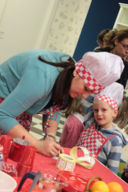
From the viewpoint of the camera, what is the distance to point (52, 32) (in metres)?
6.97

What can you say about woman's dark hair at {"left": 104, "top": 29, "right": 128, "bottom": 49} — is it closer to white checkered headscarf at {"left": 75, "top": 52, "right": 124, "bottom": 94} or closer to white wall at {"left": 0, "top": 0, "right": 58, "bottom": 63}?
white checkered headscarf at {"left": 75, "top": 52, "right": 124, "bottom": 94}

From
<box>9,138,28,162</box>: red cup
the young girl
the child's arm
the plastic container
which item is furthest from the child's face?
the plastic container

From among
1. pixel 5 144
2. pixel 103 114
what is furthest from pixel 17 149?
pixel 103 114

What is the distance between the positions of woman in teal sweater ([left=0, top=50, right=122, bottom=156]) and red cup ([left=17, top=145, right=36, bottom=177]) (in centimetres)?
27

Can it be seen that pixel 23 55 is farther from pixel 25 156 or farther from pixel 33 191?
pixel 33 191

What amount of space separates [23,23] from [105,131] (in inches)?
155

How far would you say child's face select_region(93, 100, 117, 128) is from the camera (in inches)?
97.1

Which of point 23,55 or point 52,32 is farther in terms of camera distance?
point 52,32

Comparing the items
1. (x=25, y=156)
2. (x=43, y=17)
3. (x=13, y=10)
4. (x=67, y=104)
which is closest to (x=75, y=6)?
(x=43, y=17)

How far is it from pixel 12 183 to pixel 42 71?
70 cm

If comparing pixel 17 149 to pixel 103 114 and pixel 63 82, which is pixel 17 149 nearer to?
pixel 63 82

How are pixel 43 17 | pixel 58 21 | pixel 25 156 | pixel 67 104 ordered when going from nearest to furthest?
pixel 25 156 → pixel 67 104 → pixel 43 17 → pixel 58 21

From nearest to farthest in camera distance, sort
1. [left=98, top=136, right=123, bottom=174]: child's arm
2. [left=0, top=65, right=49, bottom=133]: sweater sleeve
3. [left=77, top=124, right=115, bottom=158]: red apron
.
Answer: [left=0, top=65, right=49, bottom=133]: sweater sleeve → [left=98, top=136, right=123, bottom=174]: child's arm → [left=77, top=124, right=115, bottom=158]: red apron

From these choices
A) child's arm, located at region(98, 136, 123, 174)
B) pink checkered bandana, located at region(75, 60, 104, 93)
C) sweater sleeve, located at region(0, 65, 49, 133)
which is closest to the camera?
sweater sleeve, located at region(0, 65, 49, 133)
